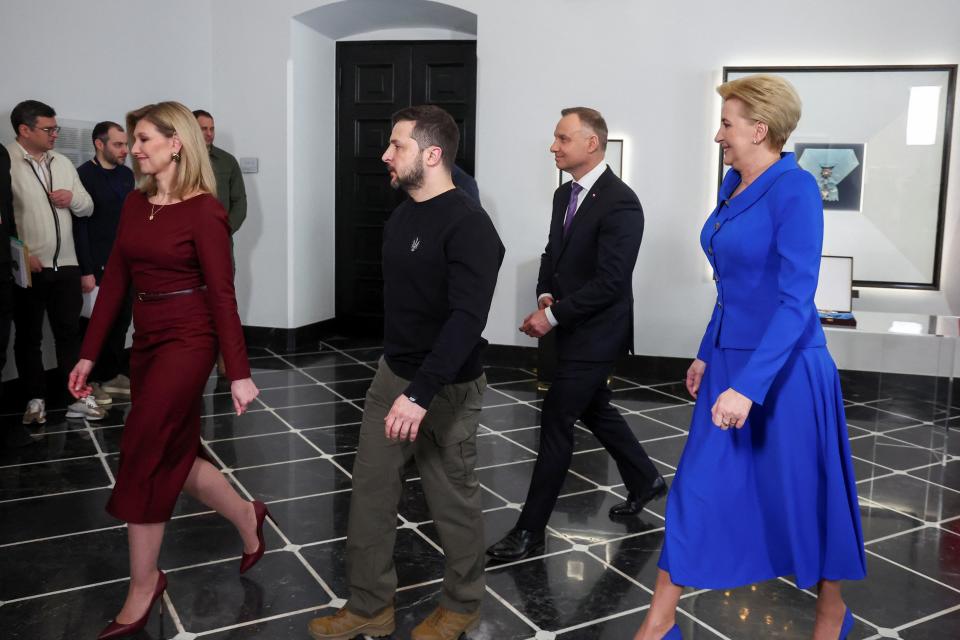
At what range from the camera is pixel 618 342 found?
3482mm

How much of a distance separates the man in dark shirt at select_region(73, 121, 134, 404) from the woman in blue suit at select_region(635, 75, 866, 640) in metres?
4.13

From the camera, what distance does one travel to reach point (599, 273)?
3.38 meters

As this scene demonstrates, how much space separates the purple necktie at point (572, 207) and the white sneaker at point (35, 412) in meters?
3.23

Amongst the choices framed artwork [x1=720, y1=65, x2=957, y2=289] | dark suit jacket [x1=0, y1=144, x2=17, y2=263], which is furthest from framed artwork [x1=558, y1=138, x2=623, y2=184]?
dark suit jacket [x1=0, y1=144, x2=17, y2=263]

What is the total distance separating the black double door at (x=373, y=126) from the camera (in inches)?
307

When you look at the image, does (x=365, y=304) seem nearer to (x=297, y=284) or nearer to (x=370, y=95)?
(x=297, y=284)

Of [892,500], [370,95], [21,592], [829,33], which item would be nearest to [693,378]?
[892,500]

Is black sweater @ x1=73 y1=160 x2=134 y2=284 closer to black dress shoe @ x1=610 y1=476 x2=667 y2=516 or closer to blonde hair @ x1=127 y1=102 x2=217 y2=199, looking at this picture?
blonde hair @ x1=127 y1=102 x2=217 y2=199

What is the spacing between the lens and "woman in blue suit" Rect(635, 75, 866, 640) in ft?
7.80

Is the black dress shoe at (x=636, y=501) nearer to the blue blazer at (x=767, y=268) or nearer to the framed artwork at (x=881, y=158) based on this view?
the blue blazer at (x=767, y=268)

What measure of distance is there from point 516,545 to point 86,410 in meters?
2.97

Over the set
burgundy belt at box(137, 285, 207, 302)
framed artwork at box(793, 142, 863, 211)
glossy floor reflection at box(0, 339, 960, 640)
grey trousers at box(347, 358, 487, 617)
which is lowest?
glossy floor reflection at box(0, 339, 960, 640)

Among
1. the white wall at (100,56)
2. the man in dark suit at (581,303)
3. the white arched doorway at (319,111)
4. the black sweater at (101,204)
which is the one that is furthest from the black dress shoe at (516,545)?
the white arched doorway at (319,111)

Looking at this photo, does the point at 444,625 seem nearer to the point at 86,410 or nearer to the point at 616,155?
the point at 86,410
